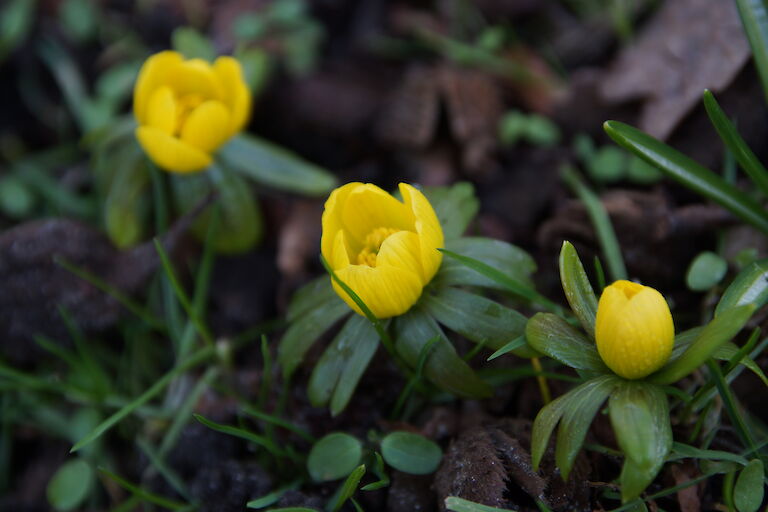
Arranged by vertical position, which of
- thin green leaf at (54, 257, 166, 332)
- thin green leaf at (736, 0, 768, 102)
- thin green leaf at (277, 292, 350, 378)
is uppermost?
thin green leaf at (736, 0, 768, 102)

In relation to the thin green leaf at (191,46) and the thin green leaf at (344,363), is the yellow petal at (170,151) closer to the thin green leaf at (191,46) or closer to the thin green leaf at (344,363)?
the thin green leaf at (191,46)

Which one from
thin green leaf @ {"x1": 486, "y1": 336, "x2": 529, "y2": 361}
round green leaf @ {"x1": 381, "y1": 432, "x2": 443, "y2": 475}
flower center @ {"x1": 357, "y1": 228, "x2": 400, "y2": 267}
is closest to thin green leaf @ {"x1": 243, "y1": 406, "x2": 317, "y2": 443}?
round green leaf @ {"x1": 381, "y1": 432, "x2": 443, "y2": 475}

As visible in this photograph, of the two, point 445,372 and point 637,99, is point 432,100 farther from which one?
point 445,372

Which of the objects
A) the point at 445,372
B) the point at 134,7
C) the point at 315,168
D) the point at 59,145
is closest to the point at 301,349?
the point at 445,372

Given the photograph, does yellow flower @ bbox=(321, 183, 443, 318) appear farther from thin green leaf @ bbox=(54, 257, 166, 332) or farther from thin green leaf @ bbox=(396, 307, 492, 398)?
thin green leaf @ bbox=(54, 257, 166, 332)

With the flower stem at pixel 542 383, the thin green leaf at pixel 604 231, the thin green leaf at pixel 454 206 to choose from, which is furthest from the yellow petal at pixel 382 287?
the thin green leaf at pixel 604 231
